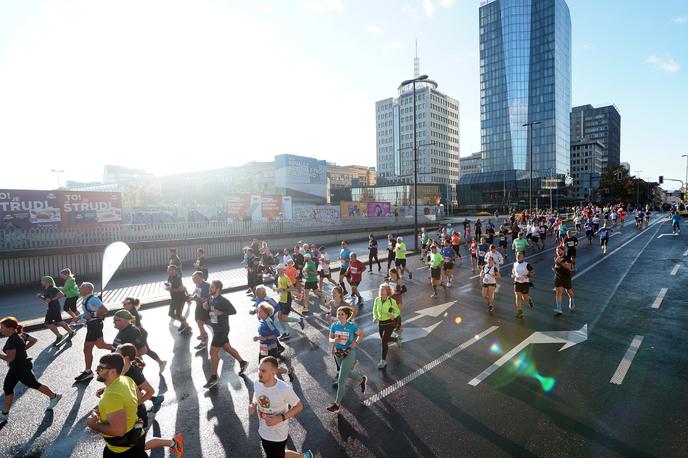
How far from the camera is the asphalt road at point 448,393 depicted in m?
5.27

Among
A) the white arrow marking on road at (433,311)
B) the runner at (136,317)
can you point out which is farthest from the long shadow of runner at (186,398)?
the white arrow marking on road at (433,311)

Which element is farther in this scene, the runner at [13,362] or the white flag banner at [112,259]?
the white flag banner at [112,259]

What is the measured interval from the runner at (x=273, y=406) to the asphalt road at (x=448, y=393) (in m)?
1.21

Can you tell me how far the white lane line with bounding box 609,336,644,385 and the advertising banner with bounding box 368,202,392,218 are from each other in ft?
104

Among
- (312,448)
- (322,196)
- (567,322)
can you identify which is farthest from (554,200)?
(312,448)

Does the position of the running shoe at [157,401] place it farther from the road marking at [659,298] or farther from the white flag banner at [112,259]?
the road marking at [659,298]

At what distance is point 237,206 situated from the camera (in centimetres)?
2862

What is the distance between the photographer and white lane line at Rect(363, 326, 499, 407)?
21.5 feet

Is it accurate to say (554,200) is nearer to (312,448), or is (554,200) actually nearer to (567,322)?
(567,322)

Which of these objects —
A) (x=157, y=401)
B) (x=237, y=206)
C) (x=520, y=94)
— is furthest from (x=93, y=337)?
(x=520, y=94)

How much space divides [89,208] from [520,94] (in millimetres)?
137277

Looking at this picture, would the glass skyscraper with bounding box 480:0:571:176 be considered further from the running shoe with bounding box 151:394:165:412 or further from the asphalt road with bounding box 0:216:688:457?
the running shoe with bounding box 151:394:165:412

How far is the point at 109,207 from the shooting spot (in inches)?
819

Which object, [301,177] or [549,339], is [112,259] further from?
[301,177]
